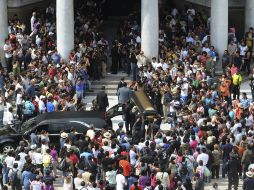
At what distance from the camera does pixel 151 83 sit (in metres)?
39.4

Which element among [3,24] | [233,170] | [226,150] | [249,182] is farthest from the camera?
[3,24]

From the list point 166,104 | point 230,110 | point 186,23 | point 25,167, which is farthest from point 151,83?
point 25,167

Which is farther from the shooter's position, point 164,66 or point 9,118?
point 164,66

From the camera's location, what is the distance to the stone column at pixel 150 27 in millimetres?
42375

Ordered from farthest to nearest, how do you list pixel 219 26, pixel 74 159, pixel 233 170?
1. pixel 219 26
2. pixel 233 170
3. pixel 74 159

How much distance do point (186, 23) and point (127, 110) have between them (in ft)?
39.0

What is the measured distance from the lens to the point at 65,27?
42.5 meters

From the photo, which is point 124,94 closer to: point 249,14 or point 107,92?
A: point 107,92

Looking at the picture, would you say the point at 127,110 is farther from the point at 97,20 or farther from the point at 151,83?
the point at 97,20

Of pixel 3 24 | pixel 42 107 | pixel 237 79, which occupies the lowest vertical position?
pixel 42 107

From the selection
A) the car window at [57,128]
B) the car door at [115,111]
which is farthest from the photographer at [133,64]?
the car window at [57,128]

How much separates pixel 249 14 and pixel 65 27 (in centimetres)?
1035

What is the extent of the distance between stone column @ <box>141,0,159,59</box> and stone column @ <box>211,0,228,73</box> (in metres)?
3.00

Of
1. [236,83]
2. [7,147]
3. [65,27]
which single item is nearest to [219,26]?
[236,83]
